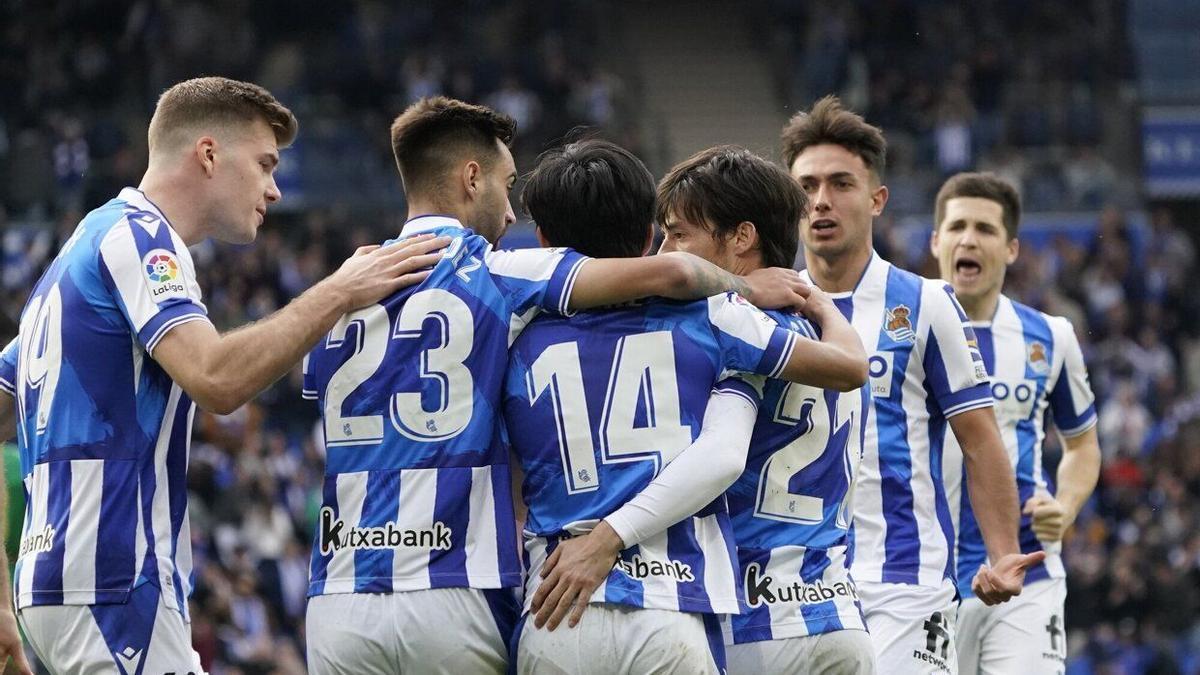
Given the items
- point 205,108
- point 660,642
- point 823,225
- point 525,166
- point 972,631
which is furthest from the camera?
point 525,166

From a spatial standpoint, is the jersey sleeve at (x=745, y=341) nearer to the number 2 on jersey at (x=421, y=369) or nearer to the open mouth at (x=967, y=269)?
the number 2 on jersey at (x=421, y=369)

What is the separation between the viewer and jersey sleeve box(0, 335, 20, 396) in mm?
4895

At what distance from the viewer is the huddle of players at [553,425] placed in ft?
14.3

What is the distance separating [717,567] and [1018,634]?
9.14 ft

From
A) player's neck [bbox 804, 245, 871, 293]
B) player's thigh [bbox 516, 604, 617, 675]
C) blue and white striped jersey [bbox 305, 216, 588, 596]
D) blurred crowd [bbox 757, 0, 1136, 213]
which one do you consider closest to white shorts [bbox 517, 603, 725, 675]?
player's thigh [bbox 516, 604, 617, 675]

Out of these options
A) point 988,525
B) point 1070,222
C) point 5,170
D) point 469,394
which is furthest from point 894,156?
point 469,394

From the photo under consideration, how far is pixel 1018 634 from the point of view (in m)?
6.80

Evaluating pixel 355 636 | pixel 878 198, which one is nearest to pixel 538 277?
pixel 355 636

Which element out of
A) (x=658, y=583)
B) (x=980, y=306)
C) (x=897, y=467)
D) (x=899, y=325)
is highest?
(x=980, y=306)

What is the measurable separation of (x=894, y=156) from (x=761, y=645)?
17.5 meters

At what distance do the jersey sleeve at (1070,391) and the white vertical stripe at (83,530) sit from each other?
447 centimetres

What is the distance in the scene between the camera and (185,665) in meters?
4.41

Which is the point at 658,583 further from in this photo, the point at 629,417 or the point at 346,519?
the point at 346,519

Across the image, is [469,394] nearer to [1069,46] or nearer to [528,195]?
[528,195]
